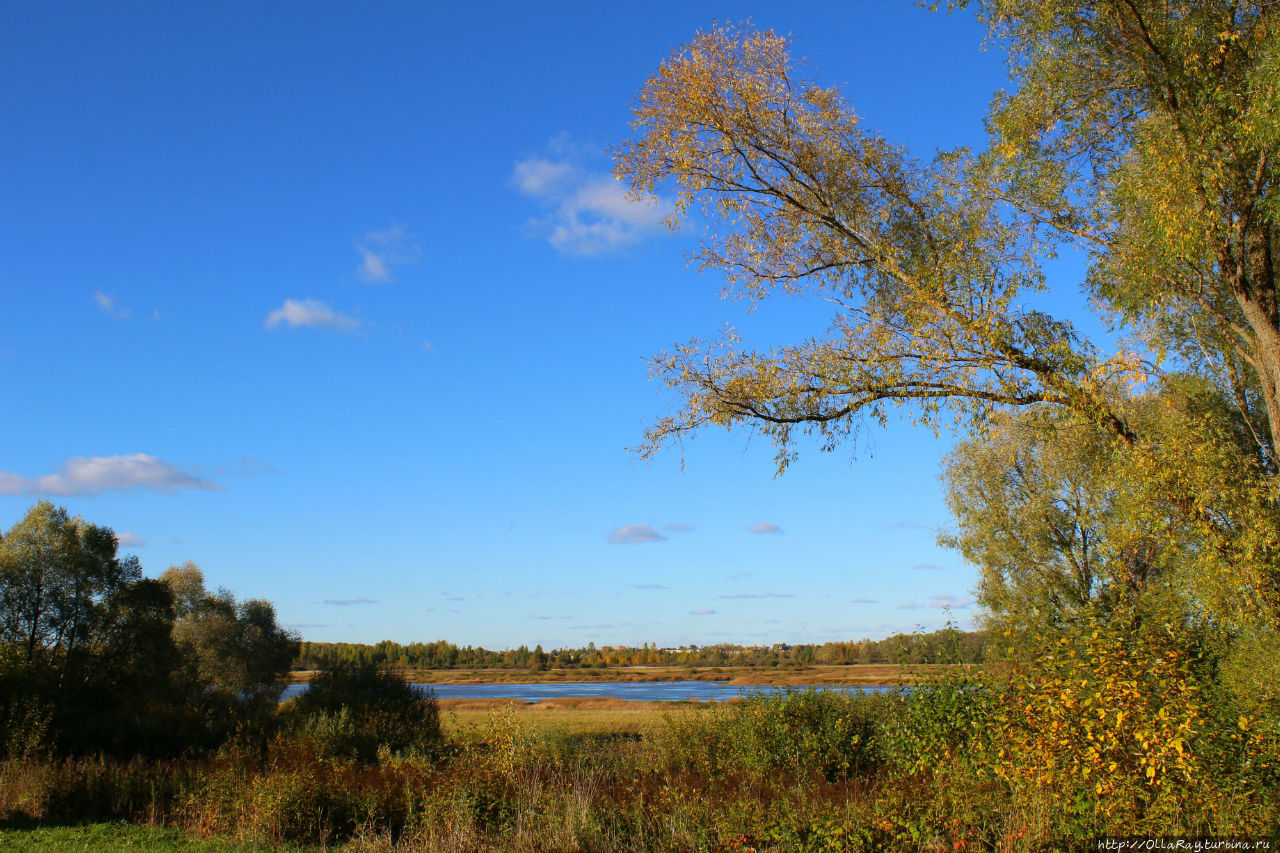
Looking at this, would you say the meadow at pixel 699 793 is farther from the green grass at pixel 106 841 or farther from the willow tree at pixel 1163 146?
the willow tree at pixel 1163 146

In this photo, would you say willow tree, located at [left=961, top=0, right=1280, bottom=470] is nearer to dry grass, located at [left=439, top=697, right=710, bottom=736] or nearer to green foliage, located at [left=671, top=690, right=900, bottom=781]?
green foliage, located at [left=671, top=690, right=900, bottom=781]

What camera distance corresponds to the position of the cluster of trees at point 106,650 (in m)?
22.8

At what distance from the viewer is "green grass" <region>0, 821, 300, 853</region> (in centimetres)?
995

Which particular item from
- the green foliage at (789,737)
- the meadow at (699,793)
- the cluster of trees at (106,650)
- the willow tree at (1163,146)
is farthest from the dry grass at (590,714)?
the willow tree at (1163,146)

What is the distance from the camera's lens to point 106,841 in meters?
10.6

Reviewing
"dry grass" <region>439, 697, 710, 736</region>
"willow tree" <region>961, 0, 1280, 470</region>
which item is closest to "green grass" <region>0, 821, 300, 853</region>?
"willow tree" <region>961, 0, 1280, 470</region>

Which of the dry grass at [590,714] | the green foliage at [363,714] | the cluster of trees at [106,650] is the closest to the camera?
the green foliage at [363,714]

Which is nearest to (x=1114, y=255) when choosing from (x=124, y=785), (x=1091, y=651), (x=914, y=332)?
(x=914, y=332)

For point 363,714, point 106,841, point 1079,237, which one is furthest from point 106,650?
point 1079,237

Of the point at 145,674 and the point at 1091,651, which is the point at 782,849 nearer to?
the point at 1091,651

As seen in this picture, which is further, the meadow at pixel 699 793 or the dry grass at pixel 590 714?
the dry grass at pixel 590 714

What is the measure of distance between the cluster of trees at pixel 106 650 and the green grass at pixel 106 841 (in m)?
10.4

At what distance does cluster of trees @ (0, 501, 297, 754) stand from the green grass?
408 inches

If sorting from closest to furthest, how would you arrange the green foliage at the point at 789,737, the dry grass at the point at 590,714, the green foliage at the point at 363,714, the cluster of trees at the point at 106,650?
the green foliage at the point at 789,737 → the green foliage at the point at 363,714 → the cluster of trees at the point at 106,650 → the dry grass at the point at 590,714
